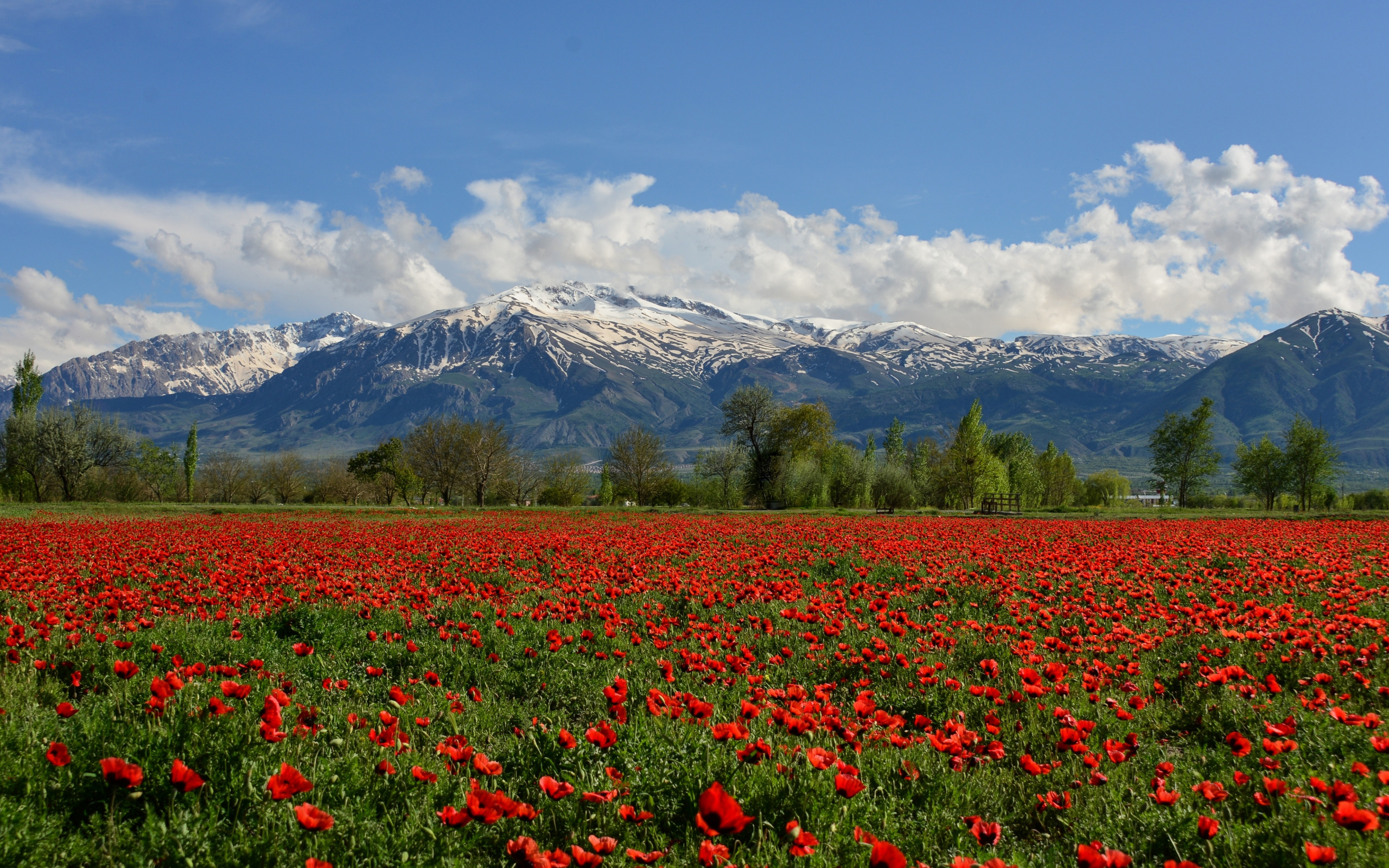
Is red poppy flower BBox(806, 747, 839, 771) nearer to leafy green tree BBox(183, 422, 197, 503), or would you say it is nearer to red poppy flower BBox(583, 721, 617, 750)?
red poppy flower BBox(583, 721, 617, 750)

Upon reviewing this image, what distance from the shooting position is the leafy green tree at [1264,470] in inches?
2936

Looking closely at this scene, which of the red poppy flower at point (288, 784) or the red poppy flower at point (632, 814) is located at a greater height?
the red poppy flower at point (288, 784)

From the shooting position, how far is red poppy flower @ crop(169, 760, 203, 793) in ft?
10.7

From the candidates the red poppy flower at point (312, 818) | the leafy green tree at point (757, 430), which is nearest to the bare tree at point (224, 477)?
the leafy green tree at point (757, 430)

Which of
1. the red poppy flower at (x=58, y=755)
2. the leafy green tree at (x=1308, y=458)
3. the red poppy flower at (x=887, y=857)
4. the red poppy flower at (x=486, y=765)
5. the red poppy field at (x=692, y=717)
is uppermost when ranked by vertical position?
the leafy green tree at (x=1308, y=458)

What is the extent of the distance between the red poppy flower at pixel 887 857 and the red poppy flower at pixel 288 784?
2728mm

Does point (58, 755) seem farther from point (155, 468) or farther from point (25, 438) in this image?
point (155, 468)

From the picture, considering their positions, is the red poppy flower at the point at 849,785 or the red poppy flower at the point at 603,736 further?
the red poppy flower at the point at 603,736

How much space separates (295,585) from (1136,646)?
37.5ft

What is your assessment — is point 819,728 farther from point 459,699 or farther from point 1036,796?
point 459,699

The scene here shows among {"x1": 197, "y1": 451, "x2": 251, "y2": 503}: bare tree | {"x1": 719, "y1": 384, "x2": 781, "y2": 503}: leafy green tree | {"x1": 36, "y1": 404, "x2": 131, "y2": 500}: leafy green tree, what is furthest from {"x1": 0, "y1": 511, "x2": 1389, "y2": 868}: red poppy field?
{"x1": 197, "y1": 451, "x2": 251, "y2": 503}: bare tree

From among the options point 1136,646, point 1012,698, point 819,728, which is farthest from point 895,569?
point 819,728

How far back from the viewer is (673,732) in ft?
16.8

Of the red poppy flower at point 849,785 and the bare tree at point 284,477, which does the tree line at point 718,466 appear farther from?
the red poppy flower at point 849,785
